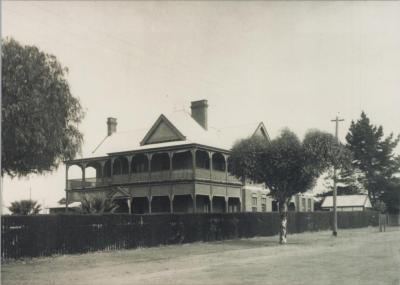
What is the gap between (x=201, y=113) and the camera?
136 feet

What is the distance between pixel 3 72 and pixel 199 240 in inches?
644

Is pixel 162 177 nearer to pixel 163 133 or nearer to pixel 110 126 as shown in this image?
pixel 163 133

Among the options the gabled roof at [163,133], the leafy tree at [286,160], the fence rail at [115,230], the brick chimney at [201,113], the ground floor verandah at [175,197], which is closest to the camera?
the fence rail at [115,230]

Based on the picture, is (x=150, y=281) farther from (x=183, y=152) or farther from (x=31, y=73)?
(x=183, y=152)

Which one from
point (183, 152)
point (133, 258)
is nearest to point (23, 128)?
point (133, 258)

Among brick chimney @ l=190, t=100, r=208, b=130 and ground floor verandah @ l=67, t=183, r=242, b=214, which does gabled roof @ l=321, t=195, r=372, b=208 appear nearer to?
ground floor verandah @ l=67, t=183, r=242, b=214

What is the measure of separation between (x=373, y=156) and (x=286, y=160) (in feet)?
163

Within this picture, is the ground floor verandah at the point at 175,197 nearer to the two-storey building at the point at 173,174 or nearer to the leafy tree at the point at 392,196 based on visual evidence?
the two-storey building at the point at 173,174

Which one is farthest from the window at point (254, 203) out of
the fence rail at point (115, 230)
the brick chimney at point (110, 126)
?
the brick chimney at point (110, 126)

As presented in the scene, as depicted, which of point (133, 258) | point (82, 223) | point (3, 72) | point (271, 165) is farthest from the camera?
point (271, 165)

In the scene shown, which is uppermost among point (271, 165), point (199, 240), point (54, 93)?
point (54, 93)

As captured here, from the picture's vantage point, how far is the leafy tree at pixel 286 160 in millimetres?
24531

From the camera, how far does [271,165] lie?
25.3 m

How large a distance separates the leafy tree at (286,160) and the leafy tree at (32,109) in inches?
467
